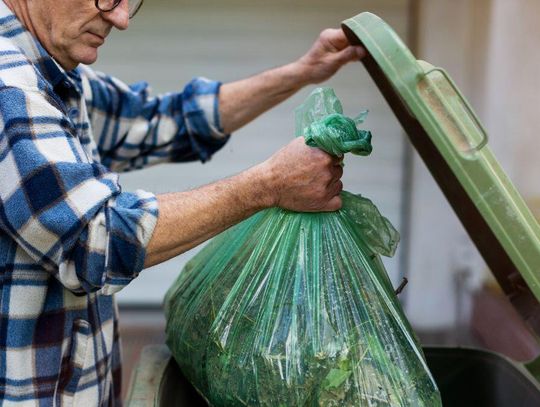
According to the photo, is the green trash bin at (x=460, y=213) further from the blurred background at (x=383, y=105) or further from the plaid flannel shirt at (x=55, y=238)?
the blurred background at (x=383, y=105)

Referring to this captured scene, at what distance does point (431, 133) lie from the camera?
1502mm

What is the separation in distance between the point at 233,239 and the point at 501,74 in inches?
112

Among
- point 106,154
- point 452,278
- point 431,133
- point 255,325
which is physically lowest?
point 452,278

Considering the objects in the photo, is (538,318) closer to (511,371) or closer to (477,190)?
(511,371)

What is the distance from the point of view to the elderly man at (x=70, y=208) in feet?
5.36

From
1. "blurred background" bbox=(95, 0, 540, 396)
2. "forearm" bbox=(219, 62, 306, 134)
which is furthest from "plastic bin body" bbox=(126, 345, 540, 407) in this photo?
"blurred background" bbox=(95, 0, 540, 396)

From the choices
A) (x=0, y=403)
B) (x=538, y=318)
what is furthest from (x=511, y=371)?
(x=0, y=403)

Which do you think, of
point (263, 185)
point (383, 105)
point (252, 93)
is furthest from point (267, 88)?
point (383, 105)

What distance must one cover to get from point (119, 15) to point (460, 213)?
3.12 feet

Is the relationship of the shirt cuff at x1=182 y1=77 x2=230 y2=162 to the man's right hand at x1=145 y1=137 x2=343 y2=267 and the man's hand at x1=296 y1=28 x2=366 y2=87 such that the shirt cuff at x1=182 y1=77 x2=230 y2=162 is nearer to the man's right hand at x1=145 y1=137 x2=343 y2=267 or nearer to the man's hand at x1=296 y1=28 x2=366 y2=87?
the man's hand at x1=296 y1=28 x2=366 y2=87

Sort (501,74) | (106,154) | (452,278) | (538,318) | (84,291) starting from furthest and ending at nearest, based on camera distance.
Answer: (452,278) → (501,74) → (106,154) → (538,318) → (84,291)

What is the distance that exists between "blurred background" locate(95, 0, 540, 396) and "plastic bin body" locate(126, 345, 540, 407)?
2.22 m

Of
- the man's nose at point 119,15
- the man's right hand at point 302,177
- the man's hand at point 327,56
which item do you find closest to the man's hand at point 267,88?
the man's hand at point 327,56

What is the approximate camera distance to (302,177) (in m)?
1.72
